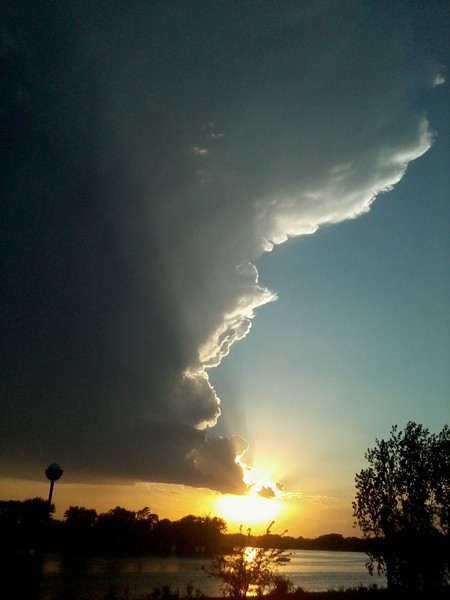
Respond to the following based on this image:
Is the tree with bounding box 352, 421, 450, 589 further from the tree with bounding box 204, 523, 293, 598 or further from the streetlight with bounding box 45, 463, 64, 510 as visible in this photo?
the streetlight with bounding box 45, 463, 64, 510

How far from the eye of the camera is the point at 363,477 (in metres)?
27.5

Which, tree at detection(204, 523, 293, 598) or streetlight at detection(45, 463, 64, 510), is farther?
tree at detection(204, 523, 293, 598)

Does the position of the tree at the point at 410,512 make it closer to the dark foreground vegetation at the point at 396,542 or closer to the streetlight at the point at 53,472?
the dark foreground vegetation at the point at 396,542

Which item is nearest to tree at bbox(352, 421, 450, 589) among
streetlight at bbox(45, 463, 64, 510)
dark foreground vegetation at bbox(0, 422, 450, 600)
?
dark foreground vegetation at bbox(0, 422, 450, 600)

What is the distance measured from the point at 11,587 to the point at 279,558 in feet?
46.0

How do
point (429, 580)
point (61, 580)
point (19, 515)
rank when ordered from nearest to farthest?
1. point (429, 580)
2. point (61, 580)
3. point (19, 515)

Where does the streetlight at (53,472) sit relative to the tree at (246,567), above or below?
above

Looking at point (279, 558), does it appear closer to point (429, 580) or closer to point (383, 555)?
point (383, 555)

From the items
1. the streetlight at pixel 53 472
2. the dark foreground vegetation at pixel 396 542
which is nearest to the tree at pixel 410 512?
the dark foreground vegetation at pixel 396 542

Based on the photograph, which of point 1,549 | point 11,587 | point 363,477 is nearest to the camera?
point 11,587

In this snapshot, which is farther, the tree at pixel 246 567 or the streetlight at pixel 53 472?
the tree at pixel 246 567

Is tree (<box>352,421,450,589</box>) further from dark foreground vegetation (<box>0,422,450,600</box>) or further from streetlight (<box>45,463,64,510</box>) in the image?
streetlight (<box>45,463,64,510</box>)

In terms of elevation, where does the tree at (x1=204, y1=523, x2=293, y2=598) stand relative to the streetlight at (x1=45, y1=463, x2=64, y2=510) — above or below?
below

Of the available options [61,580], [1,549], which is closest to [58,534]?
[1,549]
